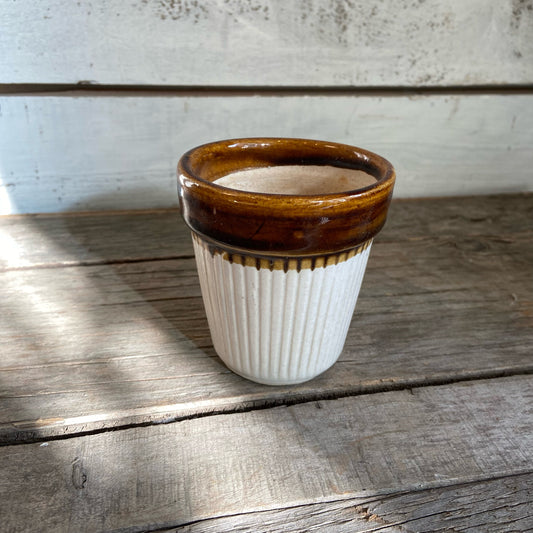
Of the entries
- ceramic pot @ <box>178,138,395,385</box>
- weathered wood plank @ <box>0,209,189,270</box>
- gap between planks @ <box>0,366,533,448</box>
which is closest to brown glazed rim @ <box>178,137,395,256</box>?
ceramic pot @ <box>178,138,395,385</box>

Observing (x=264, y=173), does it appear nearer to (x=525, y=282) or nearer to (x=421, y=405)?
(x=421, y=405)

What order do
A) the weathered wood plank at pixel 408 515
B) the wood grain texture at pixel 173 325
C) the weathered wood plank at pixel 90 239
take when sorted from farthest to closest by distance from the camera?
the weathered wood plank at pixel 90 239, the wood grain texture at pixel 173 325, the weathered wood plank at pixel 408 515

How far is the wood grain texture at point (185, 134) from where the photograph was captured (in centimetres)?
82

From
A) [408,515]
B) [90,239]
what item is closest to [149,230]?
[90,239]

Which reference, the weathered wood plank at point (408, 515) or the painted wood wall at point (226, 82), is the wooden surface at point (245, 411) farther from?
the painted wood wall at point (226, 82)

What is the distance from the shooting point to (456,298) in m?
0.68

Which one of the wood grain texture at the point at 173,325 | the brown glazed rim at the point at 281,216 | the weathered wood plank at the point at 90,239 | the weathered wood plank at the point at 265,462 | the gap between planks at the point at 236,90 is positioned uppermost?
the brown glazed rim at the point at 281,216

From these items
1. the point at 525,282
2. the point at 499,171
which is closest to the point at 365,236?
the point at 525,282

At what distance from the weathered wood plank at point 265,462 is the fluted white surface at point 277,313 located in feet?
0.15

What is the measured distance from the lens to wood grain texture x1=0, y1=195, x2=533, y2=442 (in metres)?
0.48

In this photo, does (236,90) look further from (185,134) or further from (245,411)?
(245,411)

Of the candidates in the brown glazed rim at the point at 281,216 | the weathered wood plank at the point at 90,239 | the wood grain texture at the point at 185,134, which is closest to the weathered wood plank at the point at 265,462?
the brown glazed rim at the point at 281,216

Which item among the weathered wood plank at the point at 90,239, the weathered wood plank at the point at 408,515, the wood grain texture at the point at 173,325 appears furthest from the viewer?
the weathered wood plank at the point at 90,239

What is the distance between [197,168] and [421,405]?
1.07ft
